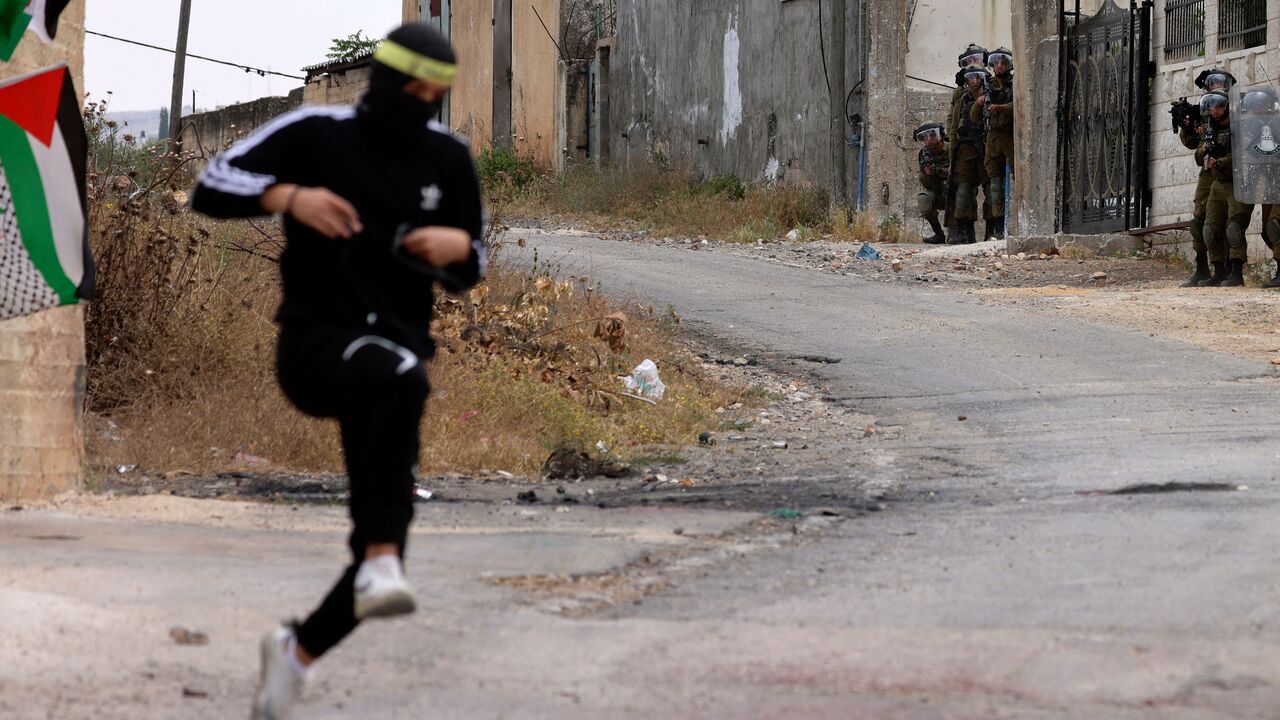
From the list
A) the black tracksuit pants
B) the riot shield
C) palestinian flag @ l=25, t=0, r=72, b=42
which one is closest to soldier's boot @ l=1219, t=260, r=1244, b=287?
the riot shield

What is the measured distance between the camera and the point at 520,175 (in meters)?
30.7

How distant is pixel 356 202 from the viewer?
366 centimetres

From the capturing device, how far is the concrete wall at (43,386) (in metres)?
6.75

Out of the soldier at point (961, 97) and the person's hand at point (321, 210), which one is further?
the soldier at point (961, 97)

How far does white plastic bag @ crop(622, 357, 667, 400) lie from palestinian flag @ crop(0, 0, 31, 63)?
4715 millimetres

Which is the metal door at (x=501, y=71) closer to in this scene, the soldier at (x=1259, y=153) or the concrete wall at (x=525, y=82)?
the concrete wall at (x=525, y=82)

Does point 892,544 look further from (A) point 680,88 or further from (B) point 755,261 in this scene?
(A) point 680,88

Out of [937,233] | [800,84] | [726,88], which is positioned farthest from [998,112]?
[726,88]

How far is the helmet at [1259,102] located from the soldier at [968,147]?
614cm

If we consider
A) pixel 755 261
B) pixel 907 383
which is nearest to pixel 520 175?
pixel 755 261

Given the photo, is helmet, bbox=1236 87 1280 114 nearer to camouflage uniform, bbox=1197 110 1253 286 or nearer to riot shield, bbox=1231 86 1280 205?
riot shield, bbox=1231 86 1280 205

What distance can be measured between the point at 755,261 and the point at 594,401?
8.30 meters

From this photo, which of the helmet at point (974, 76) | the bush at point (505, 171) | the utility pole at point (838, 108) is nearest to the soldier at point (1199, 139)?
the helmet at point (974, 76)

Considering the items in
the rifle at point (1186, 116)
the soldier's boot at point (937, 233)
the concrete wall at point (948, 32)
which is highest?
the concrete wall at point (948, 32)
